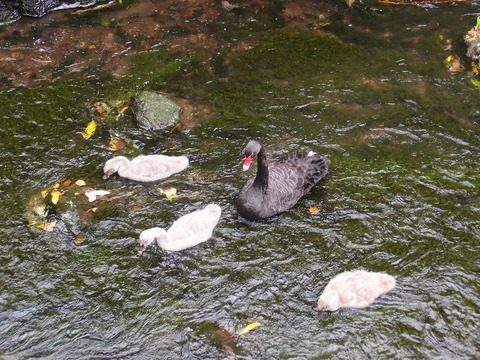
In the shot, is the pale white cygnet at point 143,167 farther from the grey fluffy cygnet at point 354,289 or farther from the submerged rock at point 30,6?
the submerged rock at point 30,6

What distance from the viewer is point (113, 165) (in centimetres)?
664

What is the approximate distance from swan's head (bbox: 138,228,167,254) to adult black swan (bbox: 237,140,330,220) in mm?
969

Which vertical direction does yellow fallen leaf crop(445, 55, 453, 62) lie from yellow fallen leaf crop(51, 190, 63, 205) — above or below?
above

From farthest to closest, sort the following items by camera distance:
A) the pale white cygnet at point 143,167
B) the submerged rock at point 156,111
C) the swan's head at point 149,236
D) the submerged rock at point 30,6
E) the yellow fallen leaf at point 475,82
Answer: the submerged rock at point 30,6
the yellow fallen leaf at point 475,82
the submerged rock at point 156,111
the pale white cygnet at point 143,167
the swan's head at point 149,236

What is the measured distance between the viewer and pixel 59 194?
6496 mm

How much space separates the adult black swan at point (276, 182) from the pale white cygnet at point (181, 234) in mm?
519

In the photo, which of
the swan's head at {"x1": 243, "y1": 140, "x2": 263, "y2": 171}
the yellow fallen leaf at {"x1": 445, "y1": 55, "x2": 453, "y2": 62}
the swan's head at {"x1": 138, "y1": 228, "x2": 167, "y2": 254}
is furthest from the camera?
the yellow fallen leaf at {"x1": 445, "y1": 55, "x2": 453, "y2": 62}

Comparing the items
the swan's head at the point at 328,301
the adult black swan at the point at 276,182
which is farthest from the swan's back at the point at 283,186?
the swan's head at the point at 328,301

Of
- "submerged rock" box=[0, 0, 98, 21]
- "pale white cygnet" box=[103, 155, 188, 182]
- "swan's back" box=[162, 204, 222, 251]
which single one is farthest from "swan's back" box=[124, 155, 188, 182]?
"submerged rock" box=[0, 0, 98, 21]

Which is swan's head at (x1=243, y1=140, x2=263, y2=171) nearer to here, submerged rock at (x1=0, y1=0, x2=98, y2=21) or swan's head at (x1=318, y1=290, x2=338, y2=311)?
swan's head at (x1=318, y1=290, x2=338, y2=311)

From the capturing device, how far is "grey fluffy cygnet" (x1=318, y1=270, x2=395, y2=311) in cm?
510

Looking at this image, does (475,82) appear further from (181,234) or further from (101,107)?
(101,107)

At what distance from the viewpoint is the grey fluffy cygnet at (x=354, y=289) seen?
16.7 ft

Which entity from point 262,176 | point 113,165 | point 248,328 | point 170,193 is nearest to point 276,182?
point 262,176
